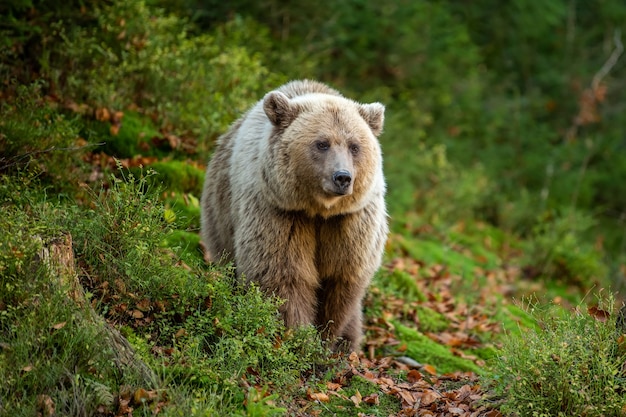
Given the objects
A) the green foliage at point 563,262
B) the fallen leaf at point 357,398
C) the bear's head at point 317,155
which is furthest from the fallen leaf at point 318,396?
the green foliage at point 563,262

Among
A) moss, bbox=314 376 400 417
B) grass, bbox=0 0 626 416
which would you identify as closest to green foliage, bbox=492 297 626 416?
grass, bbox=0 0 626 416

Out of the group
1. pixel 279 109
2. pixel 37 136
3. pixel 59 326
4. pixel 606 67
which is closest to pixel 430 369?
→ pixel 279 109

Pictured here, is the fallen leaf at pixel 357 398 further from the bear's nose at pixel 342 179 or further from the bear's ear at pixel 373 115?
the bear's ear at pixel 373 115

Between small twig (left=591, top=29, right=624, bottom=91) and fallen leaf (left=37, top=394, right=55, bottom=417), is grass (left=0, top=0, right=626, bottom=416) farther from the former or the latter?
small twig (left=591, top=29, right=624, bottom=91)

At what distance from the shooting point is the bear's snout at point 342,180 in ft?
19.9

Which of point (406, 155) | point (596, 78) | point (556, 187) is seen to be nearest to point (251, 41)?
point (406, 155)

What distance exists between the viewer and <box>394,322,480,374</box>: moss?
7836 millimetres

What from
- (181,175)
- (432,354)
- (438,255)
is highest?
(181,175)

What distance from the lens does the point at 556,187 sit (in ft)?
55.3

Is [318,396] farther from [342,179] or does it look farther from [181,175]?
[181,175]

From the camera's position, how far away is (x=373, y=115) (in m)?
6.85

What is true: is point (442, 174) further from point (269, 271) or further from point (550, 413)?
point (550, 413)

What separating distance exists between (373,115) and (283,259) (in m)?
1.48

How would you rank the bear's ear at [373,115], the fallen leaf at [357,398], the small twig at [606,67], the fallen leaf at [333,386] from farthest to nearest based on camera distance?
1. the small twig at [606,67]
2. the bear's ear at [373,115]
3. the fallen leaf at [333,386]
4. the fallen leaf at [357,398]
